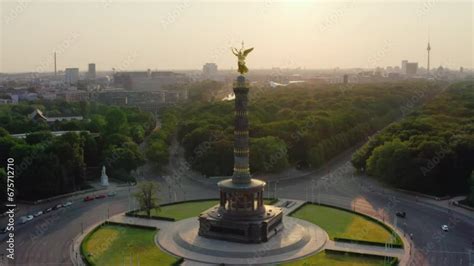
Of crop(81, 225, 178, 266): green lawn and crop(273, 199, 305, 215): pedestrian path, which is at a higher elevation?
crop(273, 199, 305, 215): pedestrian path

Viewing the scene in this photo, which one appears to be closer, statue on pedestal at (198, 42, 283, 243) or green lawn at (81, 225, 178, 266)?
green lawn at (81, 225, 178, 266)

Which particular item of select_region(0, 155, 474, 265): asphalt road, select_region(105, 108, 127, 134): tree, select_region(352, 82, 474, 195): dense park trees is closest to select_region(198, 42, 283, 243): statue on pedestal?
select_region(0, 155, 474, 265): asphalt road

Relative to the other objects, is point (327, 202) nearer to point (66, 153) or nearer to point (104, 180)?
point (104, 180)

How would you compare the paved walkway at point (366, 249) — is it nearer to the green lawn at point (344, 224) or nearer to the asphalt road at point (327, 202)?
the green lawn at point (344, 224)

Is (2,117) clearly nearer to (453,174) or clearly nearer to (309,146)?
(309,146)

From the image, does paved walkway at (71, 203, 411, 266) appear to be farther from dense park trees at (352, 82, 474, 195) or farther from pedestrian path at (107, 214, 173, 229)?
dense park trees at (352, 82, 474, 195)

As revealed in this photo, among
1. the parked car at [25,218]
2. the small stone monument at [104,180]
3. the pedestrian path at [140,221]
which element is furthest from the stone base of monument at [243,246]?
the small stone monument at [104,180]

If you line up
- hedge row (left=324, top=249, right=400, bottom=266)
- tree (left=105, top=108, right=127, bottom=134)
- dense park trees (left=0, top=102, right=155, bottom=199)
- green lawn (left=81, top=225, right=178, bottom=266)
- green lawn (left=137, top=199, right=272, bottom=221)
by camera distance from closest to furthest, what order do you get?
hedge row (left=324, top=249, right=400, bottom=266) → green lawn (left=81, top=225, right=178, bottom=266) → green lawn (left=137, top=199, right=272, bottom=221) → dense park trees (left=0, top=102, right=155, bottom=199) → tree (left=105, top=108, right=127, bottom=134)
